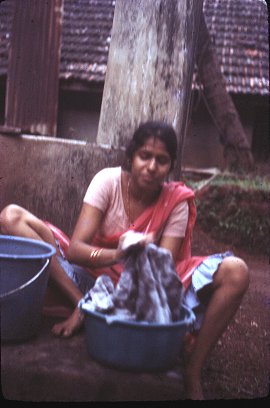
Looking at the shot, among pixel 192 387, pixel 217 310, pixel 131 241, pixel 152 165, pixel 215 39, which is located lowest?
pixel 192 387

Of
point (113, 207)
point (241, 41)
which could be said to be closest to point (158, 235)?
point (113, 207)

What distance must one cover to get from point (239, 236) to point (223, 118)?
176 centimetres

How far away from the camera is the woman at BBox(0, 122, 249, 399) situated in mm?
2430

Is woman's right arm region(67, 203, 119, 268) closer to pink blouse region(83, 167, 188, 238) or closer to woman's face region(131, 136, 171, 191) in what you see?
pink blouse region(83, 167, 188, 238)

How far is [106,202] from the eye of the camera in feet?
8.71

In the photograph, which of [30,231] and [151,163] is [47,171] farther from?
[151,163]

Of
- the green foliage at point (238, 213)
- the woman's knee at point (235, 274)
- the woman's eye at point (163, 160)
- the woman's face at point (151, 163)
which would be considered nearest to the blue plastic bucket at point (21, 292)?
the woman's face at point (151, 163)

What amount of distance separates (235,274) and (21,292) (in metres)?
0.99

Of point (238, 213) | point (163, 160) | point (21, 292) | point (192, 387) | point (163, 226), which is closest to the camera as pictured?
point (21, 292)

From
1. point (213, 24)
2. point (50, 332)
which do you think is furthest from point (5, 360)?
point (213, 24)

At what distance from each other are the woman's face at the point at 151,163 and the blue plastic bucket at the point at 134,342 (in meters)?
0.71

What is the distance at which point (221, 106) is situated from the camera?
22.9 ft

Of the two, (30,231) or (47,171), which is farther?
(47,171)

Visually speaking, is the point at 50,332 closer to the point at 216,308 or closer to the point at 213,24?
the point at 216,308
